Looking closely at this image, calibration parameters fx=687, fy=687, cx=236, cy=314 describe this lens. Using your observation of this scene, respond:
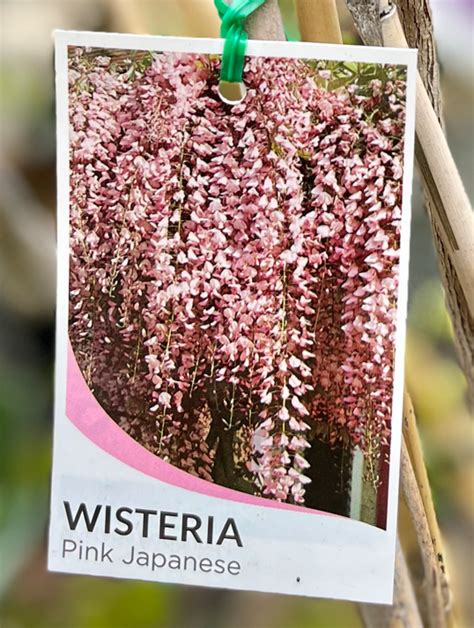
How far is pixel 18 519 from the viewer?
0.44 meters

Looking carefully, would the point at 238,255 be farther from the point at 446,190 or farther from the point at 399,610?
the point at 399,610

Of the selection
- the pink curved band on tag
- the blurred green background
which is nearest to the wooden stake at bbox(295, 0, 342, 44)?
the blurred green background

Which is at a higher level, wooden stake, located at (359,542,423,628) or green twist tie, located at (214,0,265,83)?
green twist tie, located at (214,0,265,83)

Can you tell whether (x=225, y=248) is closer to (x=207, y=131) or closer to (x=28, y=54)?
(x=207, y=131)

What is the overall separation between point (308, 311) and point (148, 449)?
12 centimetres

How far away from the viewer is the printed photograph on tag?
0.35 meters

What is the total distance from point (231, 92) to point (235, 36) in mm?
27

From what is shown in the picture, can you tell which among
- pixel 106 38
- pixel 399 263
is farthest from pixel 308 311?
pixel 106 38

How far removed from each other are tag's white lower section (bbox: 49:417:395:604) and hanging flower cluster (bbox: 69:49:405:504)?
0.9 inches

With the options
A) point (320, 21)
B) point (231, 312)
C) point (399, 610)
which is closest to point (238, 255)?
point (231, 312)

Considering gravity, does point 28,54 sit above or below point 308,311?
above

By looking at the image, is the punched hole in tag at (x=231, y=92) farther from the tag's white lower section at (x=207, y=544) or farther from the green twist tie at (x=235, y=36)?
the tag's white lower section at (x=207, y=544)

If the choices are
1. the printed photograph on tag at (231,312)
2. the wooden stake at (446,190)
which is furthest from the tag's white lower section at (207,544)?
the wooden stake at (446,190)

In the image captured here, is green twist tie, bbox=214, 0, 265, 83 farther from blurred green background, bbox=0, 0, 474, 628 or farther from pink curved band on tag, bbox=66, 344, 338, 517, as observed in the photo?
pink curved band on tag, bbox=66, 344, 338, 517
